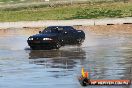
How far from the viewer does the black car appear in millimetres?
30984

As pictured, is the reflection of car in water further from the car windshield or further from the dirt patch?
the dirt patch

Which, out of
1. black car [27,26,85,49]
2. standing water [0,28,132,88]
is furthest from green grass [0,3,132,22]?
standing water [0,28,132,88]

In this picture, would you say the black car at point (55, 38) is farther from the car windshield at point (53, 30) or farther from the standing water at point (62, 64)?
the standing water at point (62, 64)

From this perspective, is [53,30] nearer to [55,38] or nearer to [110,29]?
[55,38]

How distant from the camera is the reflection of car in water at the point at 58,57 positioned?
23.8 meters

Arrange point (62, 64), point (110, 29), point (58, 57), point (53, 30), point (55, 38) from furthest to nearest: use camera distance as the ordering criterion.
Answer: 1. point (110, 29)
2. point (53, 30)
3. point (55, 38)
4. point (58, 57)
5. point (62, 64)

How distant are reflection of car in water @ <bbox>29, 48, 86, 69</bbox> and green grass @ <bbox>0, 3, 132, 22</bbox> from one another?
2956 centimetres

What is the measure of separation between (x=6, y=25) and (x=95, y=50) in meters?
25.2

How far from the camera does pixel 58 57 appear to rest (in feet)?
88.3

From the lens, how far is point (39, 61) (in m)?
25.3

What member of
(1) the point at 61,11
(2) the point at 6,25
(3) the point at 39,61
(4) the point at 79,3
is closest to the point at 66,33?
(3) the point at 39,61

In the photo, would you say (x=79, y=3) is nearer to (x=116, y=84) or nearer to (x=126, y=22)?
(x=126, y=22)

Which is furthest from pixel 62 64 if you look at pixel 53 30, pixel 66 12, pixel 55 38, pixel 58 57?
pixel 66 12

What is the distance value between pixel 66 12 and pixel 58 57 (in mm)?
39544
